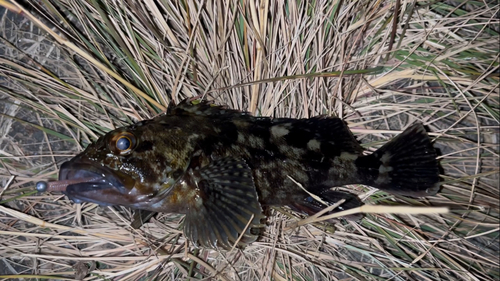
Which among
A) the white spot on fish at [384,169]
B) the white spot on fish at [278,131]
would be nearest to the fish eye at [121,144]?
the white spot on fish at [278,131]

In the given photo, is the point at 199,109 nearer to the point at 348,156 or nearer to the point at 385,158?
the point at 348,156

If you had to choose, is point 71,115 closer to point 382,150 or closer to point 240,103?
point 240,103

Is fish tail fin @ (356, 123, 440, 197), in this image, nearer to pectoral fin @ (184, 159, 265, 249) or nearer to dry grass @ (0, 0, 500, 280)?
dry grass @ (0, 0, 500, 280)

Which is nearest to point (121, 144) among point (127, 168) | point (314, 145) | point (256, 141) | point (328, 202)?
point (127, 168)

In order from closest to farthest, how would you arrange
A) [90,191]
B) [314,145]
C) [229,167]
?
[90,191]
[229,167]
[314,145]

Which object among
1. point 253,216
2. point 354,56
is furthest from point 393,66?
point 253,216

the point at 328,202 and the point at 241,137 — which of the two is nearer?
the point at 241,137
